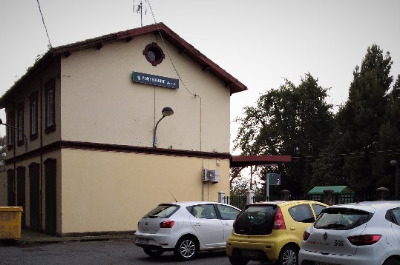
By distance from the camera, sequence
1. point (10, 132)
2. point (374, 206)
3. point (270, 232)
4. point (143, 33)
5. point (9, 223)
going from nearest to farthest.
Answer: point (374, 206) < point (270, 232) < point (9, 223) < point (143, 33) < point (10, 132)

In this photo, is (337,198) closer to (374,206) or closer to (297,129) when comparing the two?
(374,206)

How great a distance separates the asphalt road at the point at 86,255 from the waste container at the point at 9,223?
36 centimetres


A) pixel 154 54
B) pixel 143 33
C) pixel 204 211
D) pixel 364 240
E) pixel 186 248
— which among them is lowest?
pixel 186 248

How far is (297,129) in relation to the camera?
5275cm

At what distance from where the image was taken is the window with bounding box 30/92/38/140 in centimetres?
2208

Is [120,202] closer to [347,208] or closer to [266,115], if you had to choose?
[347,208]

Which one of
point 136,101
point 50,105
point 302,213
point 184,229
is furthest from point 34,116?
point 302,213

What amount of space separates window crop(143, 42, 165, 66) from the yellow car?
38.2 ft

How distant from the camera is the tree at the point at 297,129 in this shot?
52156mm

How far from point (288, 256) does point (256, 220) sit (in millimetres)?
996

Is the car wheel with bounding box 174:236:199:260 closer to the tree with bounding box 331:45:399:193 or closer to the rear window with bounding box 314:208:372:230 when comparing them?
the rear window with bounding box 314:208:372:230

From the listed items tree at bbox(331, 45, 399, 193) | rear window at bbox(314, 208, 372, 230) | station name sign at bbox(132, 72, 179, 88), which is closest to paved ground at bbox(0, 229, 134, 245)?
station name sign at bbox(132, 72, 179, 88)

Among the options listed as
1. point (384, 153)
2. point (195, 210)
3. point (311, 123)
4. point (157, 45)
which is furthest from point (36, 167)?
Answer: point (311, 123)

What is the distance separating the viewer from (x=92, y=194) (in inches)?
742
